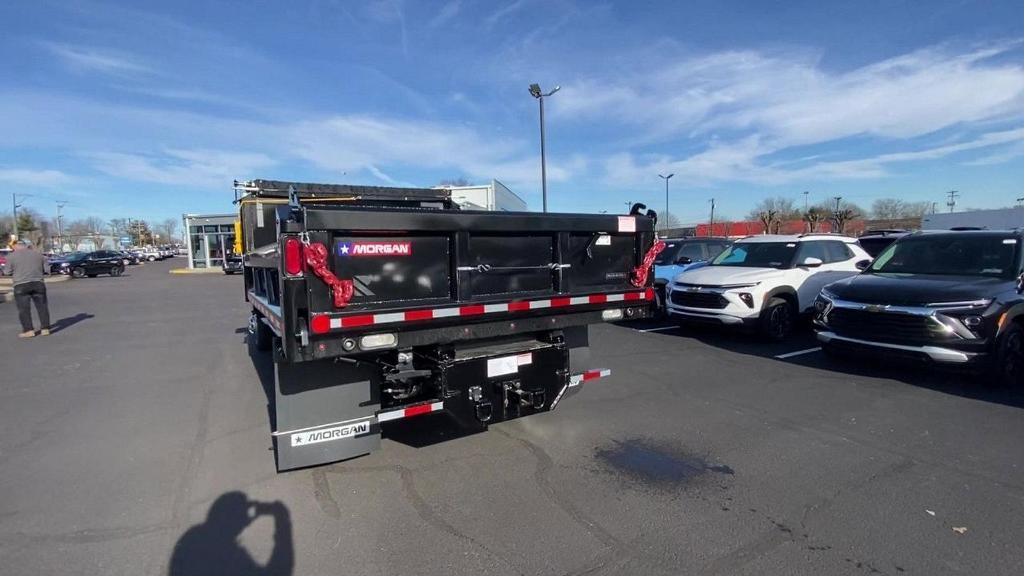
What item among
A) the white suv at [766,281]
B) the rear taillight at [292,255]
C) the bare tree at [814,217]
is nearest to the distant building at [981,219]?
the bare tree at [814,217]

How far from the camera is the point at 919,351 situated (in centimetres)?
599

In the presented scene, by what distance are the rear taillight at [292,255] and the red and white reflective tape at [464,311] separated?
0.31 meters

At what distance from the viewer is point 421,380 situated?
419 cm

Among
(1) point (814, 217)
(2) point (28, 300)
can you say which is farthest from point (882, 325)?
(1) point (814, 217)

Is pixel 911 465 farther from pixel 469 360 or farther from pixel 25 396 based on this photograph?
pixel 25 396

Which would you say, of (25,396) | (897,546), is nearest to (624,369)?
(897,546)

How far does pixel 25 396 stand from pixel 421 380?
17.9 ft

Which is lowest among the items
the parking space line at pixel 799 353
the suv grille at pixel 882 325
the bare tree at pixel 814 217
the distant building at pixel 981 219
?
the parking space line at pixel 799 353

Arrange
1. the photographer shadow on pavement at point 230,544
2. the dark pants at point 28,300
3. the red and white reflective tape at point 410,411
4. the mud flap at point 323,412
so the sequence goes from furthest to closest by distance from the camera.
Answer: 1. the dark pants at point 28,300
2. the red and white reflective tape at point 410,411
3. the mud flap at point 323,412
4. the photographer shadow on pavement at point 230,544

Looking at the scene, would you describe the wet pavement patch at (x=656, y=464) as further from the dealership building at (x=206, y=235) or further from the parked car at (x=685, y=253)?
the dealership building at (x=206, y=235)

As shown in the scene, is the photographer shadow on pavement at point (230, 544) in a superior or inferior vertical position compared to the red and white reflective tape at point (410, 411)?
inferior

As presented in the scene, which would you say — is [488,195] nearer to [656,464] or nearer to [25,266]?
[25,266]

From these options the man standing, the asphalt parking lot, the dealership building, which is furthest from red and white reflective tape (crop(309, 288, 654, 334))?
the dealership building

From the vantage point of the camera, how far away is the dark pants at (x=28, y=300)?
33.9ft
